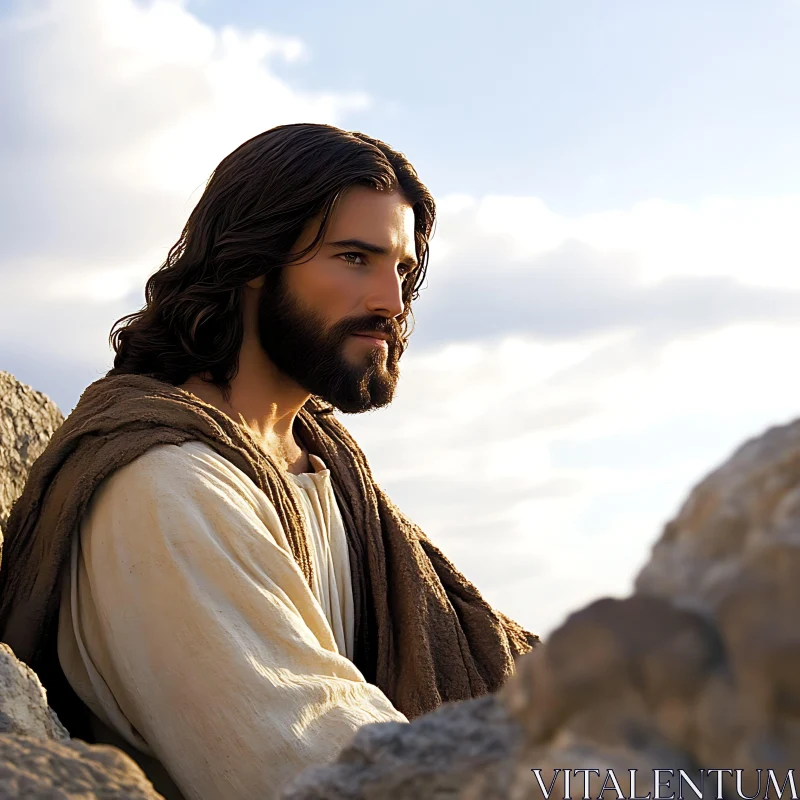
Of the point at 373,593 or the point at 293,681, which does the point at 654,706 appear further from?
the point at 373,593

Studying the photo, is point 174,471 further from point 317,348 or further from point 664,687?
point 664,687

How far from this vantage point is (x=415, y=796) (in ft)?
3.80

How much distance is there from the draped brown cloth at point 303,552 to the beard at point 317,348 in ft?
0.95

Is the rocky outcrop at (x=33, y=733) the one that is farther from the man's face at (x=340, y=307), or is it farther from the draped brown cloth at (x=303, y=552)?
the man's face at (x=340, y=307)

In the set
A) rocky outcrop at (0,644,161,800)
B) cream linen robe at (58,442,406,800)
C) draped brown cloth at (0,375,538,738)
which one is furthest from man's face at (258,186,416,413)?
rocky outcrop at (0,644,161,800)

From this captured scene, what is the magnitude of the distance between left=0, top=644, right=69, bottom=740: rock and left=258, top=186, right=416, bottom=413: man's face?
1535 mm

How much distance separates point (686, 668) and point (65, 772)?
30.5 inches

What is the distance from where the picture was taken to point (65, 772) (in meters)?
1.36

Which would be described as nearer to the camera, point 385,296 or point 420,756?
point 420,756

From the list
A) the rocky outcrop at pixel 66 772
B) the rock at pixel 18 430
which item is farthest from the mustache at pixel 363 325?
the rocky outcrop at pixel 66 772

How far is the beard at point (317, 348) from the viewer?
370cm

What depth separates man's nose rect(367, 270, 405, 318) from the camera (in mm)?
3758

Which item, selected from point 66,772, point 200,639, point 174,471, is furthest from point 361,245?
point 66,772

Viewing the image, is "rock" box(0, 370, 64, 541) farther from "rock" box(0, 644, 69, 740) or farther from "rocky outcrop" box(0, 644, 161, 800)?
"rocky outcrop" box(0, 644, 161, 800)
